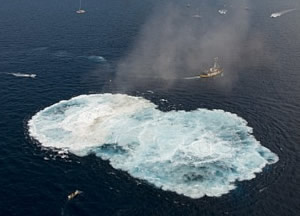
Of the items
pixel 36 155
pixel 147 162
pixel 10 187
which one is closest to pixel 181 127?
pixel 147 162

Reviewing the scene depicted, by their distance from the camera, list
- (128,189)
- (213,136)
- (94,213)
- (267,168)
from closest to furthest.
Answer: (94,213) → (128,189) → (267,168) → (213,136)

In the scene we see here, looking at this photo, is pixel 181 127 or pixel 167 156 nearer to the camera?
pixel 167 156

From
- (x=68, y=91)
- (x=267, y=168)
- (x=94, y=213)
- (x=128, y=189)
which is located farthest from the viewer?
(x=68, y=91)

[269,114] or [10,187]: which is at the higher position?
[269,114]

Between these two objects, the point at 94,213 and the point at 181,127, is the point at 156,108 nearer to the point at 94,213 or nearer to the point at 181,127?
the point at 181,127

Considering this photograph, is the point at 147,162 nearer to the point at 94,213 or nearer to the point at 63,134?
the point at 94,213

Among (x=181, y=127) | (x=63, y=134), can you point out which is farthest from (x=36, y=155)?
(x=181, y=127)
